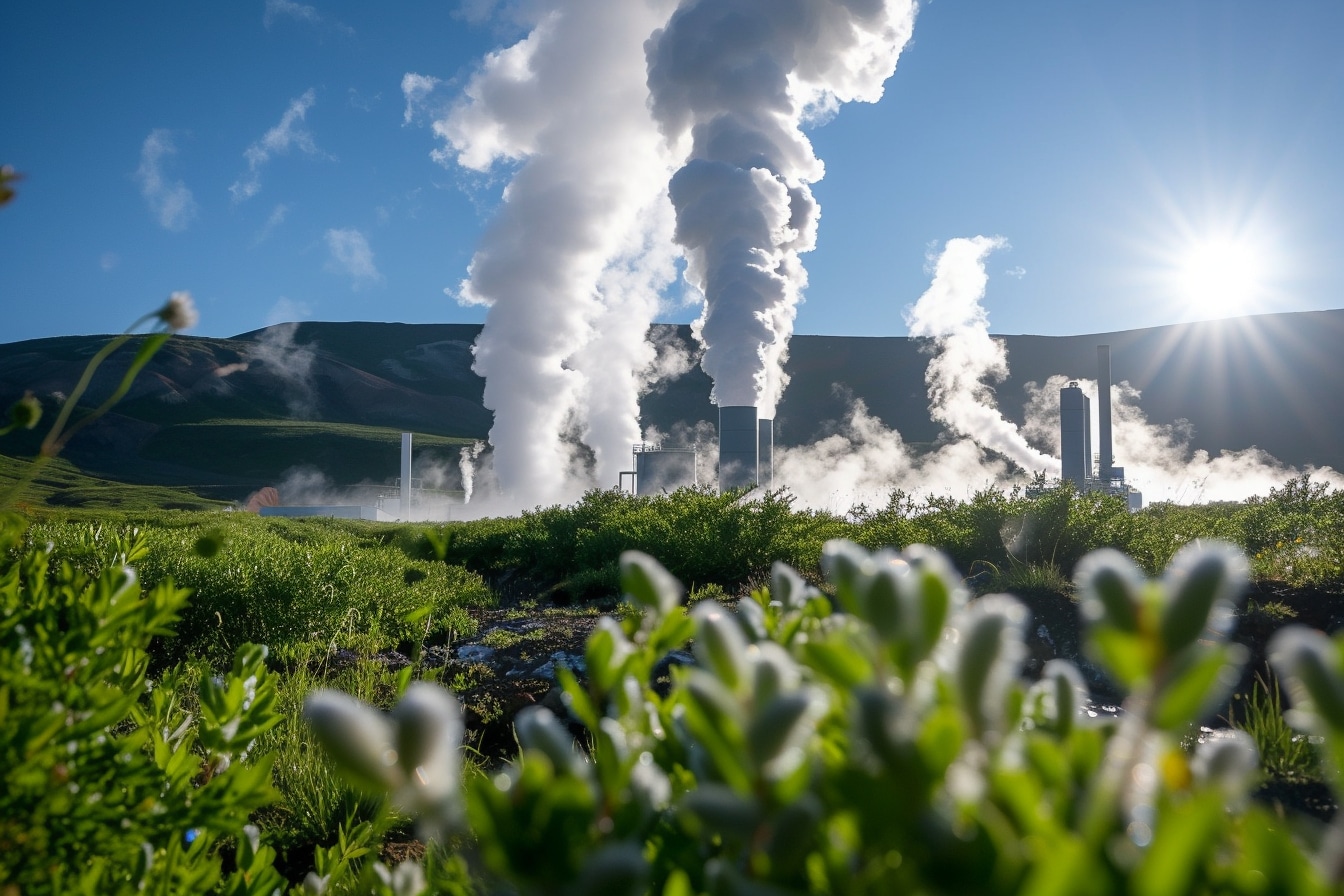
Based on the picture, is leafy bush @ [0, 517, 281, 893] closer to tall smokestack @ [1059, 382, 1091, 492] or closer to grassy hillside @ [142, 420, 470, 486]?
tall smokestack @ [1059, 382, 1091, 492]

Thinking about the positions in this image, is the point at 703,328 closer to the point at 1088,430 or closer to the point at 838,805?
the point at 1088,430

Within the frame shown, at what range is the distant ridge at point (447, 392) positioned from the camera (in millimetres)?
56875

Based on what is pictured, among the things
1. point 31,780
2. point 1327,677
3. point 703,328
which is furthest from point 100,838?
point 703,328

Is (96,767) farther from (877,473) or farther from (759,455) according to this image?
(877,473)

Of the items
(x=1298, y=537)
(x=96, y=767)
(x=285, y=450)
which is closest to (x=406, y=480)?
(x=1298, y=537)

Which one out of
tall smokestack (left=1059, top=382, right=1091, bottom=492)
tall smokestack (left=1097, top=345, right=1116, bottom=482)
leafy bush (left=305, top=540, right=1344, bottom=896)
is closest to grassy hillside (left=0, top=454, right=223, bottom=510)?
tall smokestack (left=1059, top=382, right=1091, bottom=492)

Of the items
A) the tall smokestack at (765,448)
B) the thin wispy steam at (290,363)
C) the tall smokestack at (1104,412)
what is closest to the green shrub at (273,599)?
the tall smokestack at (765,448)

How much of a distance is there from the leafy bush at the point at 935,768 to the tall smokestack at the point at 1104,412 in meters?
28.0

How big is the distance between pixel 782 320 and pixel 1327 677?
2356 cm

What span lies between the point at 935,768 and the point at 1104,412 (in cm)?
2896

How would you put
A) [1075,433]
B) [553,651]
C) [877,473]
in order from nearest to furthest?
1. [553,651]
2. [1075,433]
3. [877,473]

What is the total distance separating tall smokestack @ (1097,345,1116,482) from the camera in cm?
2542

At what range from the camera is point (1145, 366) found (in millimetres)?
67062

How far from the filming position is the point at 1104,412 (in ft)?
84.6
